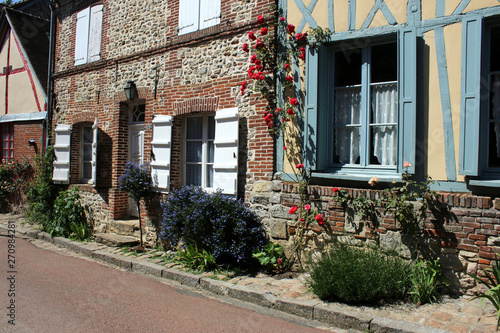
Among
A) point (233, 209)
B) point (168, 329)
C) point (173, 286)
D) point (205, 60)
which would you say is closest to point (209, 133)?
point (205, 60)

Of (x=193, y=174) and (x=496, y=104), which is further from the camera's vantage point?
(x=193, y=174)

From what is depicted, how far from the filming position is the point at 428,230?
4.70m

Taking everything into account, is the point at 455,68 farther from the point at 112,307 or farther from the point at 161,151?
the point at 161,151

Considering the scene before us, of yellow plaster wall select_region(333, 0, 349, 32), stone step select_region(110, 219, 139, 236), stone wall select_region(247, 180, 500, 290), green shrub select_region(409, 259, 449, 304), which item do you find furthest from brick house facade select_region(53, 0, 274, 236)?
green shrub select_region(409, 259, 449, 304)

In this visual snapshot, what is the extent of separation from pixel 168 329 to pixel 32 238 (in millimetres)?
6603

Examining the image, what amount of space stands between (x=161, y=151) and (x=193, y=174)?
77cm

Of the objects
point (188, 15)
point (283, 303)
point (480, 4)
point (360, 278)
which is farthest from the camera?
point (188, 15)

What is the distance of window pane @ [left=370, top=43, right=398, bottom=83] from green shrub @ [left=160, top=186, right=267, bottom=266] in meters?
2.77

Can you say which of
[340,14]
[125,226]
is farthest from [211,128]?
[340,14]

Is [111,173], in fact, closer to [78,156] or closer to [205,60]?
[78,156]

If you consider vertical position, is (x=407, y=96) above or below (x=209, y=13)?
below

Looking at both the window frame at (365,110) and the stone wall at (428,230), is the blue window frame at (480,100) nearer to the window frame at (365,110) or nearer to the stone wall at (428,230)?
Result: the stone wall at (428,230)

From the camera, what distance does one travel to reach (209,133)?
24.1 feet

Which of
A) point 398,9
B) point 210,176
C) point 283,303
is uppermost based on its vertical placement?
point 398,9
